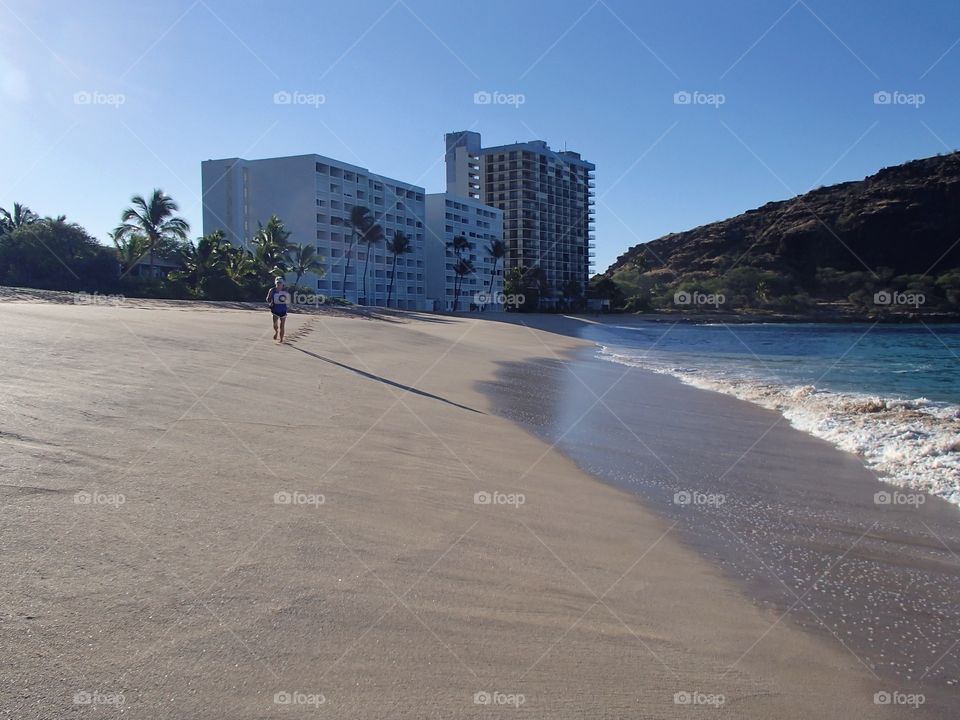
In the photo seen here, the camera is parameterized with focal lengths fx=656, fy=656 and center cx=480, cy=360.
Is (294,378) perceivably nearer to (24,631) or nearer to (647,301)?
(24,631)

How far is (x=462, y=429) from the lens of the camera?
Answer: 27.4ft

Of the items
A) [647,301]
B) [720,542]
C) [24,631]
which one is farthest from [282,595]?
[647,301]

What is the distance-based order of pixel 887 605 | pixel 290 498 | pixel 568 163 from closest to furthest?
pixel 887 605, pixel 290 498, pixel 568 163

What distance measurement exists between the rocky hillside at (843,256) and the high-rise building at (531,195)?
12517mm

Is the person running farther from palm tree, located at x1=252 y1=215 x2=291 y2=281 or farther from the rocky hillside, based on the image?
the rocky hillside

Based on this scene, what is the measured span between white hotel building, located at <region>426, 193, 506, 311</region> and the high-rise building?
496 inches

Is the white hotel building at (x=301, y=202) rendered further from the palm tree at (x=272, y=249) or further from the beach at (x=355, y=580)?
the beach at (x=355, y=580)

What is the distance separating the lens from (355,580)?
3.55 meters

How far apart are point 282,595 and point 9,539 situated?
1.40 m

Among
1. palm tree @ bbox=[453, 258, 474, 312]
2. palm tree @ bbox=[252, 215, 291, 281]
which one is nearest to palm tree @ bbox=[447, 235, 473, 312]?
palm tree @ bbox=[453, 258, 474, 312]

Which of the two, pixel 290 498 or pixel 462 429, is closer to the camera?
pixel 290 498

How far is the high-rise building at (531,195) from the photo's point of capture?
117 meters

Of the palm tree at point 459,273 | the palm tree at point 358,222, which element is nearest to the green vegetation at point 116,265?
the palm tree at point 358,222

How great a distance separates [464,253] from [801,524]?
9306 cm
